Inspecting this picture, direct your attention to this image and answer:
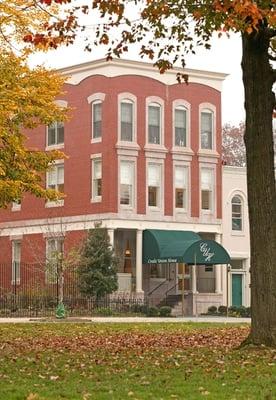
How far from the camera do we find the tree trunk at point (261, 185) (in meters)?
17.2

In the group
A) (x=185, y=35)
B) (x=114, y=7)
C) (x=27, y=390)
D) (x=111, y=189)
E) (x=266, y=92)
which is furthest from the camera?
(x=111, y=189)

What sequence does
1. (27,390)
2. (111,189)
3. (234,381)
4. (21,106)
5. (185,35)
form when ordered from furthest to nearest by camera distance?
1. (111,189)
2. (21,106)
3. (185,35)
4. (234,381)
5. (27,390)

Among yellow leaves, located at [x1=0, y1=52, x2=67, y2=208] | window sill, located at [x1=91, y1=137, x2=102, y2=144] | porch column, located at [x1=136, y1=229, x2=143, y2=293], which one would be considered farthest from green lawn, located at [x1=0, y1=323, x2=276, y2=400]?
window sill, located at [x1=91, y1=137, x2=102, y2=144]

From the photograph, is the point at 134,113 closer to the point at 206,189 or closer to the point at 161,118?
the point at 161,118

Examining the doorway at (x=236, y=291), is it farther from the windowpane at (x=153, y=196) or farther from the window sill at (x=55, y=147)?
the window sill at (x=55, y=147)

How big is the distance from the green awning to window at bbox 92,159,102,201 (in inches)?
121

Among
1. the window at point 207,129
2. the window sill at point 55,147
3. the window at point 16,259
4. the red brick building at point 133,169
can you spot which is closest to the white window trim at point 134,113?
the red brick building at point 133,169

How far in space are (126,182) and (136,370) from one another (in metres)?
36.0

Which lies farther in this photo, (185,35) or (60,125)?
(60,125)

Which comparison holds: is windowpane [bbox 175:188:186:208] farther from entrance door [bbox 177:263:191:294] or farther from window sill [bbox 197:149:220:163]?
entrance door [bbox 177:263:191:294]

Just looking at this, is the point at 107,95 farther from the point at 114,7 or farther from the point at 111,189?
the point at 114,7

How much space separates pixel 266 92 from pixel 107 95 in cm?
3216

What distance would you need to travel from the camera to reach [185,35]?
19.0m

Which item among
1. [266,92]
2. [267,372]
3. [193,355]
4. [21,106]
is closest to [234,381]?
[267,372]
